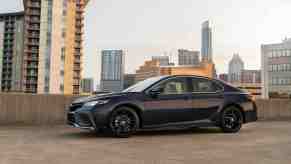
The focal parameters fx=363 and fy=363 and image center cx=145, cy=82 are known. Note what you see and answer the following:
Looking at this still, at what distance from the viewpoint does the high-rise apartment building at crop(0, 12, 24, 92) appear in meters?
101

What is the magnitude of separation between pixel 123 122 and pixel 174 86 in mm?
1472

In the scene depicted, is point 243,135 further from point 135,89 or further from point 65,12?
point 65,12

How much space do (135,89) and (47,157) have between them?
312 cm

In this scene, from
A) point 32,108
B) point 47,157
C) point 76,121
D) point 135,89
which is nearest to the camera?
point 47,157

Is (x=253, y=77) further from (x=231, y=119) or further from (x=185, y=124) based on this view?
(x=185, y=124)

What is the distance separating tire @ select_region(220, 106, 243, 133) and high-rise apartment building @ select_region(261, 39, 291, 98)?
106745 millimetres

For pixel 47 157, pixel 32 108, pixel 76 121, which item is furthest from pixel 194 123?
pixel 32 108

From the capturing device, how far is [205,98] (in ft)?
26.9

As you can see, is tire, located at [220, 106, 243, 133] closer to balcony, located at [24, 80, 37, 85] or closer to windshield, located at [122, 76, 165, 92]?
windshield, located at [122, 76, 165, 92]

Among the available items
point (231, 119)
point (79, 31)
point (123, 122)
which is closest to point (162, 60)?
point (79, 31)

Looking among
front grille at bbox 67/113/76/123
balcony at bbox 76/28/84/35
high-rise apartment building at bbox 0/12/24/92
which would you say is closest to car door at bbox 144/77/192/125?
front grille at bbox 67/113/76/123

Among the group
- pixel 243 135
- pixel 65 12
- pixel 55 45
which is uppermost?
pixel 65 12

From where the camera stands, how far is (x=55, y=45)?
7762 centimetres

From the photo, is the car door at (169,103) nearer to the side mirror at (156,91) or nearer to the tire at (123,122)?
the side mirror at (156,91)
